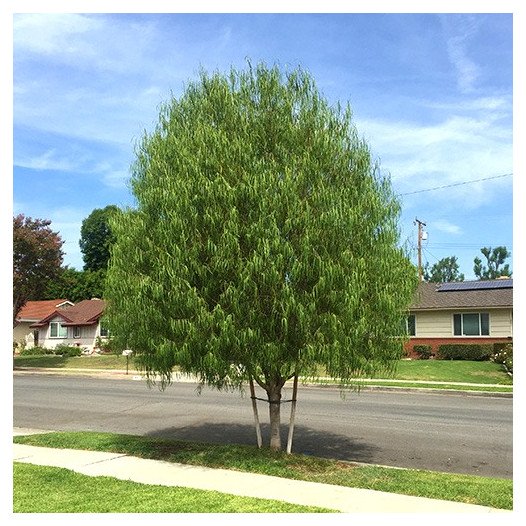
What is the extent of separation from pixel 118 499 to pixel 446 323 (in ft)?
94.9

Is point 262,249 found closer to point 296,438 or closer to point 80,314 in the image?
point 296,438

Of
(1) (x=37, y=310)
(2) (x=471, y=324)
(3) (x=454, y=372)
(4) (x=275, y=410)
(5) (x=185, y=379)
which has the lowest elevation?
(5) (x=185, y=379)

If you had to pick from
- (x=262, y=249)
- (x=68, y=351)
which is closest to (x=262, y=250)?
(x=262, y=249)

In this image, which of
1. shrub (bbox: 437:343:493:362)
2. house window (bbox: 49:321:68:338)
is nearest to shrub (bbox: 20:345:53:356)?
house window (bbox: 49:321:68:338)

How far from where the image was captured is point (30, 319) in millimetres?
57625

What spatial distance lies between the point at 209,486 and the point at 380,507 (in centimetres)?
222

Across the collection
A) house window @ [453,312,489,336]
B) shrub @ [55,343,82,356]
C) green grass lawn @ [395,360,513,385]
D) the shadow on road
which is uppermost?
house window @ [453,312,489,336]

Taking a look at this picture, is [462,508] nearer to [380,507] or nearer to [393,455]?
[380,507]

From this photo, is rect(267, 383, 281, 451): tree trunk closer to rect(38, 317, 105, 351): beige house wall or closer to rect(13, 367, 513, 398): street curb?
rect(13, 367, 513, 398): street curb

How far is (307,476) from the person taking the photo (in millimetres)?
8656

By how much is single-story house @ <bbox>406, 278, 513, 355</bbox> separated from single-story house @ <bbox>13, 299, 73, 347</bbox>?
36056 millimetres

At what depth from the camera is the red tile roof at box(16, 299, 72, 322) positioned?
57.8 metres

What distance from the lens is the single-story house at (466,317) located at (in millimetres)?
32375
